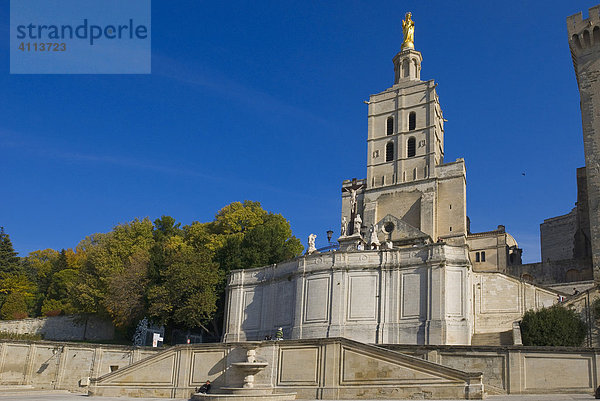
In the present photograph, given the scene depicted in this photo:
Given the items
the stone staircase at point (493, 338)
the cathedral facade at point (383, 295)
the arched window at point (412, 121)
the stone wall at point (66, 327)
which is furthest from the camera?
the arched window at point (412, 121)

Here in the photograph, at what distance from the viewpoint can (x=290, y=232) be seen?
5831 cm

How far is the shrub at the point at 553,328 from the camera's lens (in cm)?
3041

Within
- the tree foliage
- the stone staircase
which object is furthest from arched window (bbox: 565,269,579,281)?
the tree foliage

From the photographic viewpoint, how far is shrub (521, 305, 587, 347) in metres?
30.4

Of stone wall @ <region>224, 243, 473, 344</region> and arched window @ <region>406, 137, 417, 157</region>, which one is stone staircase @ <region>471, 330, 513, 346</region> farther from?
arched window @ <region>406, 137, 417, 157</region>

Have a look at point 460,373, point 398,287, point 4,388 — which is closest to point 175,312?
point 4,388

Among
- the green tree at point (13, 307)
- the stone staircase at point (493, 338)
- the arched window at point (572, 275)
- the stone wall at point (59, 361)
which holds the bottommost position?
the stone wall at point (59, 361)

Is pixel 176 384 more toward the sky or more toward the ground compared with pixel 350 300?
more toward the ground

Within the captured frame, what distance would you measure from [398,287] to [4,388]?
72.8ft

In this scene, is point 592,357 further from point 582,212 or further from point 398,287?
point 582,212

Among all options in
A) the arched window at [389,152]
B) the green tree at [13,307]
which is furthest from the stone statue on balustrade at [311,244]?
the green tree at [13,307]

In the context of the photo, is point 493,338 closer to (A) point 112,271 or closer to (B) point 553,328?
(B) point 553,328

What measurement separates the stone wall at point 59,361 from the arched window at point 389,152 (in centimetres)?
3763

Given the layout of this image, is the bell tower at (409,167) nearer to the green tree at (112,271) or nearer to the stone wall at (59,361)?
the green tree at (112,271)
